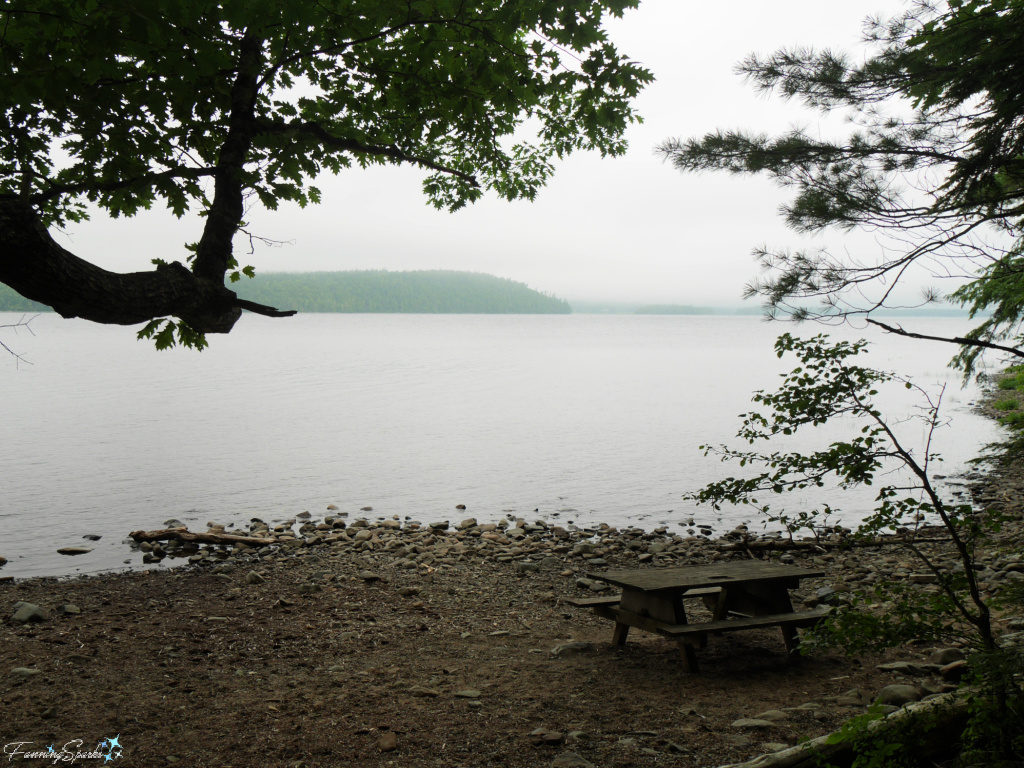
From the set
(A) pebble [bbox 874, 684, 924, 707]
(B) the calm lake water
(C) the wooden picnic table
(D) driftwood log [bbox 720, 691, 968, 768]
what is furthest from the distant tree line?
(D) driftwood log [bbox 720, 691, 968, 768]

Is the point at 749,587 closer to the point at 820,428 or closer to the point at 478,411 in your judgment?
the point at 820,428

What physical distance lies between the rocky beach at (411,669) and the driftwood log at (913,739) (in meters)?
0.62

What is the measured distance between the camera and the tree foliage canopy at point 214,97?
12.2ft

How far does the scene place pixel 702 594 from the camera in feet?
24.4

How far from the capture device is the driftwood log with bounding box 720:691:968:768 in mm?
3777

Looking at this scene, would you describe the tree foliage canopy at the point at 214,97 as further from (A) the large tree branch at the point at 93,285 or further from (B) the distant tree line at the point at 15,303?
(B) the distant tree line at the point at 15,303

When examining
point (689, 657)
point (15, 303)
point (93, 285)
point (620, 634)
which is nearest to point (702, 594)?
point (620, 634)

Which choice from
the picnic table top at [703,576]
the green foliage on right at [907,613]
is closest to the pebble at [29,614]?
the picnic table top at [703,576]

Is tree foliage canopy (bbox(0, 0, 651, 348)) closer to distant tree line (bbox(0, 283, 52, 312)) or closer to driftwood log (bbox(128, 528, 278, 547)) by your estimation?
driftwood log (bbox(128, 528, 278, 547))

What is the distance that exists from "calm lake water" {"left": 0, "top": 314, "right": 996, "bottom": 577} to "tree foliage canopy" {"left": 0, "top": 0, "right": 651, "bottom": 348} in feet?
25.6

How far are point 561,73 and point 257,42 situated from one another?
7.56 ft

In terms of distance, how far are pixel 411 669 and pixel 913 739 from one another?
4.16 metres

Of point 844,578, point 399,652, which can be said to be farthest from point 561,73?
point 844,578

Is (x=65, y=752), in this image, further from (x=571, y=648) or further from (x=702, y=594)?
(x=702, y=594)
